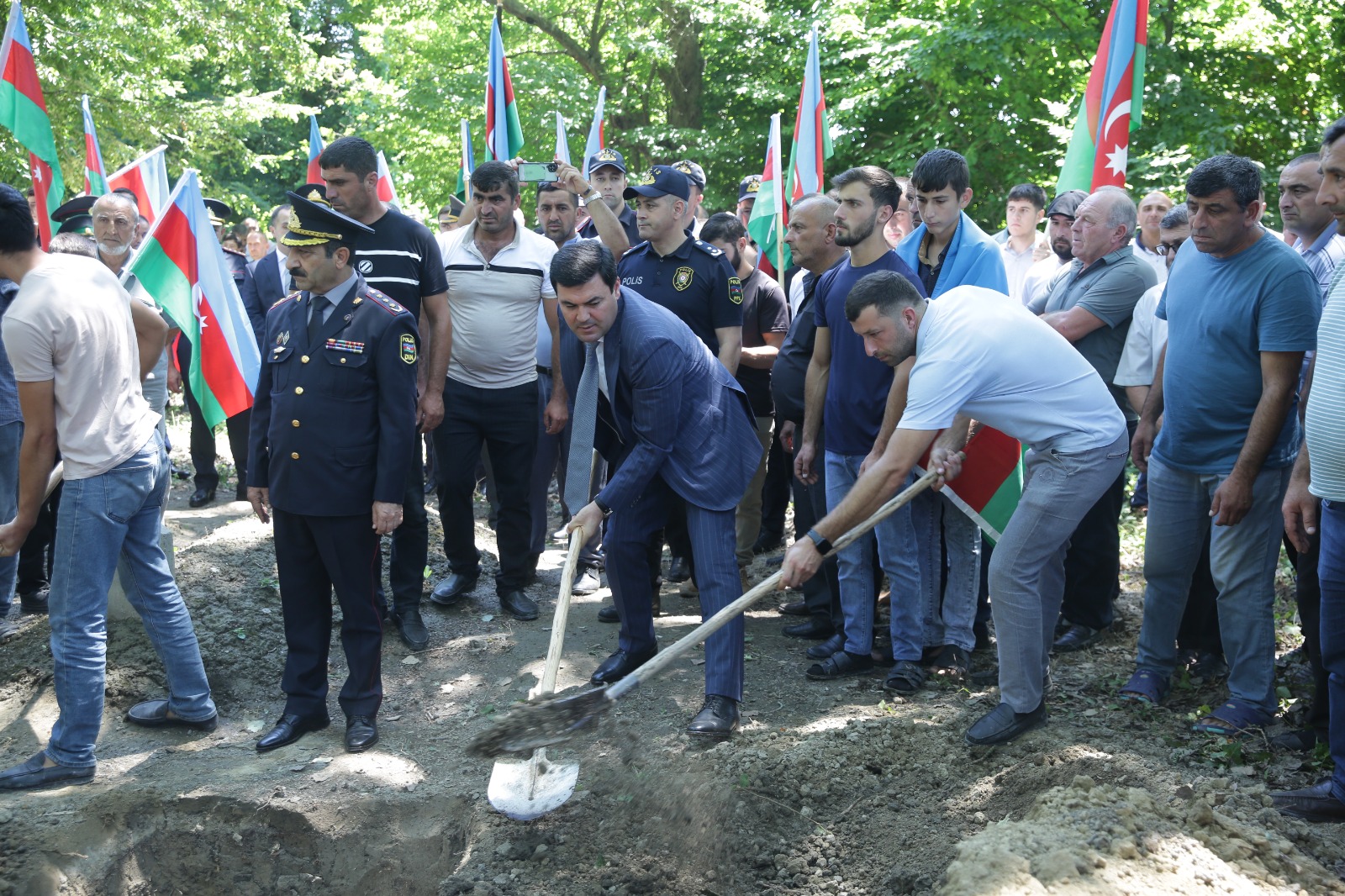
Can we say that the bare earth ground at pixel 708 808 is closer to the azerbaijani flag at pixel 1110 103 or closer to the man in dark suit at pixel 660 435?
the man in dark suit at pixel 660 435

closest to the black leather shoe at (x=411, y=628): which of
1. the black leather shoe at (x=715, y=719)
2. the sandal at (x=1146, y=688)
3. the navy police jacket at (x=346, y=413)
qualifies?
the navy police jacket at (x=346, y=413)

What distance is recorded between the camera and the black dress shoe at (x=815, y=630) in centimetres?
598

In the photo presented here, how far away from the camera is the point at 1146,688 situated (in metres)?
4.71

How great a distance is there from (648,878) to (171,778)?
1.89m

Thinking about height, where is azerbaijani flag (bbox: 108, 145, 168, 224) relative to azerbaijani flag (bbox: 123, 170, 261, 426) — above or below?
above

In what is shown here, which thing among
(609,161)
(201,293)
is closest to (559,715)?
(201,293)

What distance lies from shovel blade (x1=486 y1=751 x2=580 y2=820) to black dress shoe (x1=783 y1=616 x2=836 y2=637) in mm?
2118

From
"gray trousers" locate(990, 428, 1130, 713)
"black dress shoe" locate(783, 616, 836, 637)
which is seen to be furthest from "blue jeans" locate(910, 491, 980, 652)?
"gray trousers" locate(990, 428, 1130, 713)

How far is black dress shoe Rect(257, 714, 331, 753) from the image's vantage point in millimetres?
4570

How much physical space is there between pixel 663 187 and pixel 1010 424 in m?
2.28

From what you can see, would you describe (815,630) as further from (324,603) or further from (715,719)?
(324,603)

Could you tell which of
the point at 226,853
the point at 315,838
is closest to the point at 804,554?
the point at 315,838

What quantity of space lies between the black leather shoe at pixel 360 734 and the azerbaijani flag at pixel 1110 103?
4.82 m

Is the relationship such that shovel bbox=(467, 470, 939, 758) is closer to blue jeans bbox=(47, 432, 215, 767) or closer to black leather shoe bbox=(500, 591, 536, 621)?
blue jeans bbox=(47, 432, 215, 767)
